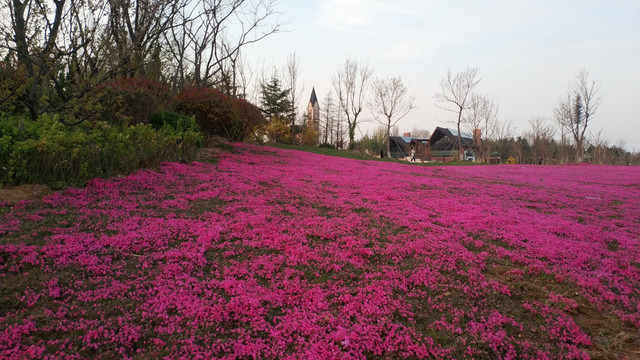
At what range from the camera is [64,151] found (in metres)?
5.36

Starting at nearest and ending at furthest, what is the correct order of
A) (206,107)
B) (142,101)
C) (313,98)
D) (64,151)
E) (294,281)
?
1. (294,281)
2. (64,151)
3. (142,101)
4. (206,107)
5. (313,98)

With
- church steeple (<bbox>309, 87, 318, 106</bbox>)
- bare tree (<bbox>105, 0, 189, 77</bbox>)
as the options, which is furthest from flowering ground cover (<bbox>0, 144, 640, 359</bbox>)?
church steeple (<bbox>309, 87, 318, 106</bbox>)

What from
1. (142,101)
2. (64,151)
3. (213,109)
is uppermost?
(213,109)

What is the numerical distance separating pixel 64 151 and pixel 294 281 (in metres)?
4.44

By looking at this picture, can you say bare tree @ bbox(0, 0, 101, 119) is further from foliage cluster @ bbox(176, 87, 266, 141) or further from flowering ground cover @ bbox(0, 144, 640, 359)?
foliage cluster @ bbox(176, 87, 266, 141)

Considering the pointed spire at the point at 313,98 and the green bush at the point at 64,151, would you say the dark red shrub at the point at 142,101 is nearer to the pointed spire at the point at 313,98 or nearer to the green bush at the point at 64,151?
the green bush at the point at 64,151

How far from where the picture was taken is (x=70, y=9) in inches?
282

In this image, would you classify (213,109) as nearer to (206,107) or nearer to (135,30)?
(206,107)

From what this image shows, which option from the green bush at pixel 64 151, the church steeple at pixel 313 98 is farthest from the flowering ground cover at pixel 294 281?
the church steeple at pixel 313 98

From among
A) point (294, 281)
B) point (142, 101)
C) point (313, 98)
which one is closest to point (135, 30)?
point (142, 101)

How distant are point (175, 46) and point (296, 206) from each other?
20.1 meters

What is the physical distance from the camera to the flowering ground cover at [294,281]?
2.67 m

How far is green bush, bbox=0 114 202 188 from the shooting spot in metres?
4.94

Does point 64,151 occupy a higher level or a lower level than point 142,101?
lower
